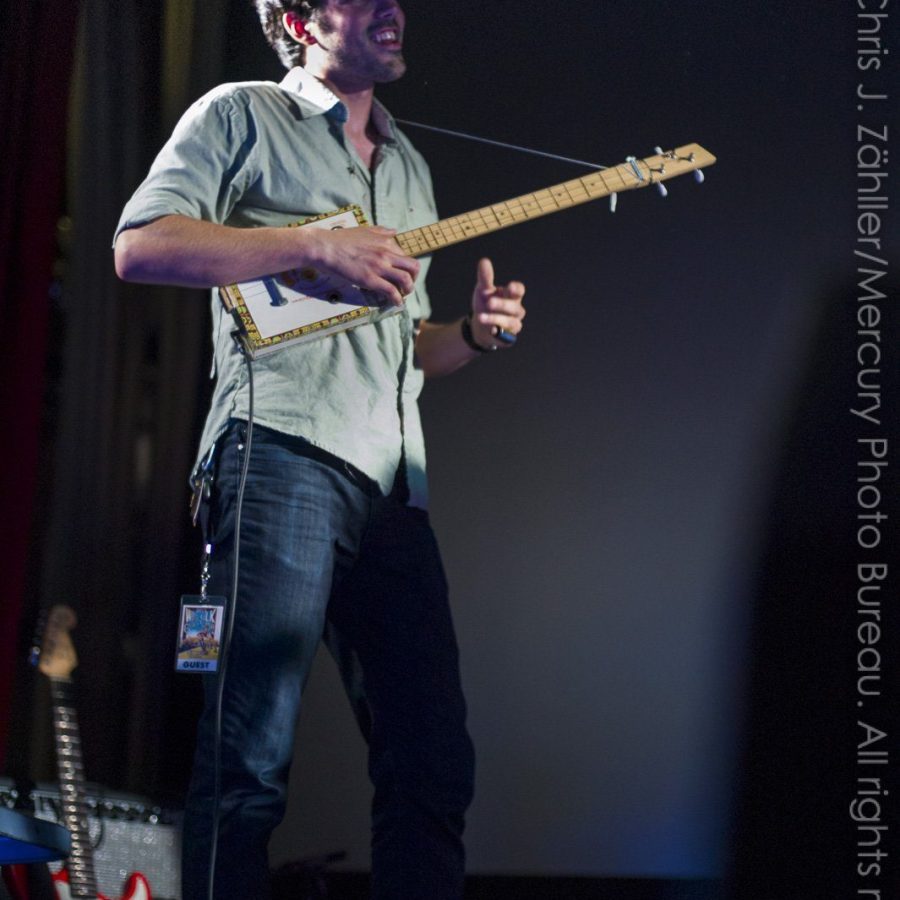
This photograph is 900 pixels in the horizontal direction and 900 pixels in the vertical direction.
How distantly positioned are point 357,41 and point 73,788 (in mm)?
1444

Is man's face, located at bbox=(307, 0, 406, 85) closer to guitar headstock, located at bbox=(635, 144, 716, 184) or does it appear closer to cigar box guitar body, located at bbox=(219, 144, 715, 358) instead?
cigar box guitar body, located at bbox=(219, 144, 715, 358)

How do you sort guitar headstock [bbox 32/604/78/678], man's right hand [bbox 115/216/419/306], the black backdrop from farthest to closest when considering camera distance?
guitar headstock [bbox 32/604/78/678] < the black backdrop < man's right hand [bbox 115/216/419/306]

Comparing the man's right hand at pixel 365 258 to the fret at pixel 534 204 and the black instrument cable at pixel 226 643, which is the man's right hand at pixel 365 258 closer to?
the fret at pixel 534 204

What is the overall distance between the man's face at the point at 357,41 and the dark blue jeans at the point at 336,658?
0.72 meters

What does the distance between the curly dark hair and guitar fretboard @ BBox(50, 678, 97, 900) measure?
124cm

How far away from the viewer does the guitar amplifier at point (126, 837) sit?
2084 millimetres

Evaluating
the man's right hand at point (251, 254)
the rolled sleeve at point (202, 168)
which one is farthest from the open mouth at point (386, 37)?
the man's right hand at point (251, 254)

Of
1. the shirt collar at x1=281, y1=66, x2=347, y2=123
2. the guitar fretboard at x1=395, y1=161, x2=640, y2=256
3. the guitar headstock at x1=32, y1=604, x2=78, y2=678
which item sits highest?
the shirt collar at x1=281, y1=66, x2=347, y2=123

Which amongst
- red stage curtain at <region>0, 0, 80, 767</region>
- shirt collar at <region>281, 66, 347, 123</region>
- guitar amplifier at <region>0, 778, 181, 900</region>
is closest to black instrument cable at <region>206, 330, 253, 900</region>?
shirt collar at <region>281, 66, 347, 123</region>

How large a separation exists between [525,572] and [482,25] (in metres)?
1.06

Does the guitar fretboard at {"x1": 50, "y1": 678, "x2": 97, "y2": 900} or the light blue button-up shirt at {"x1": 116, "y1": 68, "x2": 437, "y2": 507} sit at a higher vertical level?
the light blue button-up shirt at {"x1": 116, "y1": 68, "x2": 437, "y2": 507}

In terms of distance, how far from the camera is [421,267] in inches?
77.5

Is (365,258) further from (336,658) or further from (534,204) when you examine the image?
(336,658)

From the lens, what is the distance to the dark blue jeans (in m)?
1.58
